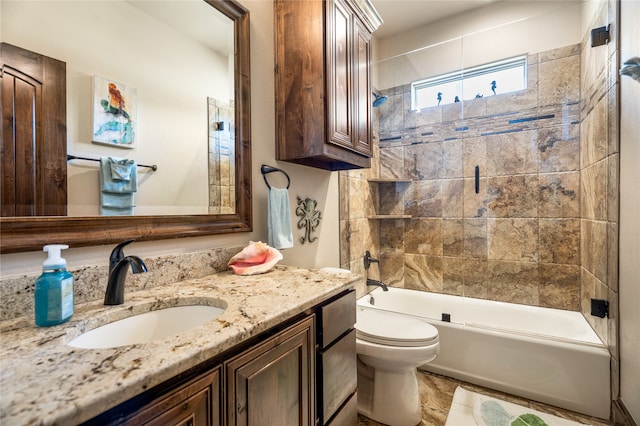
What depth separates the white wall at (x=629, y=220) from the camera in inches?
51.2

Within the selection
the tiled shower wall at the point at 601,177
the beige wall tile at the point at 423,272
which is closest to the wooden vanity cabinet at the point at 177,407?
the tiled shower wall at the point at 601,177

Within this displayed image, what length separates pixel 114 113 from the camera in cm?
93

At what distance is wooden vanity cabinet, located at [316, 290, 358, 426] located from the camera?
988 mm

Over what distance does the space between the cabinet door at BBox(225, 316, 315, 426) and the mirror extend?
1.91 ft

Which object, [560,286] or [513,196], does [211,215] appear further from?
[560,286]

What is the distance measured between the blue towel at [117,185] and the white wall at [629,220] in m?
2.07

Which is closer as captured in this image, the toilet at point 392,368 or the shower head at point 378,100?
the toilet at point 392,368

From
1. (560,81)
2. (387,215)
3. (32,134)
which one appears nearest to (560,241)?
(560,81)

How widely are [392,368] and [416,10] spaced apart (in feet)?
9.34

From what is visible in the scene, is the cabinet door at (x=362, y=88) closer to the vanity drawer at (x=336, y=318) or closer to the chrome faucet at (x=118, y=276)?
the vanity drawer at (x=336, y=318)

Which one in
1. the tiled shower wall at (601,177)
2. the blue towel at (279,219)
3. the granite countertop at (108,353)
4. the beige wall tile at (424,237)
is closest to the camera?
the granite countertop at (108,353)

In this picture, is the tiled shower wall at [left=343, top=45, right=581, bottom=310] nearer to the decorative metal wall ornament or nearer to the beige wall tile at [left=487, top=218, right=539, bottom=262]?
the beige wall tile at [left=487, top=218, right=539, bottom=262]

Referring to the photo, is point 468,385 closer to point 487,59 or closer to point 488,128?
point 488,128

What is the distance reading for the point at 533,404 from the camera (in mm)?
1734
